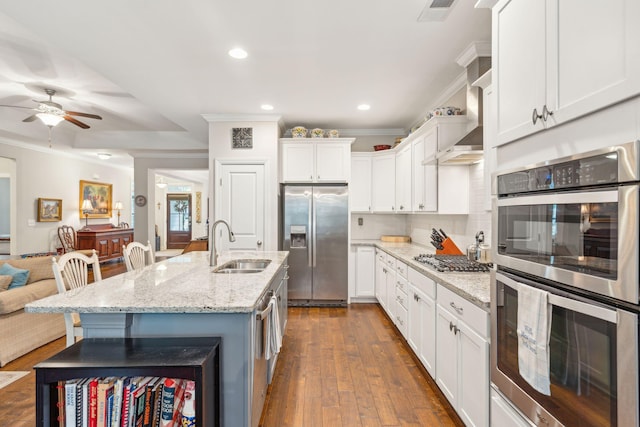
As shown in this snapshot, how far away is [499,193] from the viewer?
143 cm

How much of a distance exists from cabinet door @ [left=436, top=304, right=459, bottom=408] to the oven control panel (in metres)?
1.02

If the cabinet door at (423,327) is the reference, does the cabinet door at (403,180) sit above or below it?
above

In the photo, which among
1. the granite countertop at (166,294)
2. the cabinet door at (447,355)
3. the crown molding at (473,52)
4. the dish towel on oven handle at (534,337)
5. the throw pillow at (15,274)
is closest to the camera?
the dish towel on oven handle at (534,337)

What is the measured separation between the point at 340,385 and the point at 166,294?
5.03 ft

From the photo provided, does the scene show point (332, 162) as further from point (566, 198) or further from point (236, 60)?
point (566, 198)

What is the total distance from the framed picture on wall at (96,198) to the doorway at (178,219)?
2.87 metres

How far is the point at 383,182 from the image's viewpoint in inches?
188

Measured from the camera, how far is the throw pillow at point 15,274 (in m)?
3.28

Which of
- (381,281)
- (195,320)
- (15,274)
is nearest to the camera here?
(195,320)

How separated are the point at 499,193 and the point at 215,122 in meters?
3.85

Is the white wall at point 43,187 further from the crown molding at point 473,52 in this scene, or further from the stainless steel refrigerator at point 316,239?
the crown molding at point 473,52

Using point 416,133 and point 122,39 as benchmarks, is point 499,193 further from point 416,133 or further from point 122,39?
point 122,39

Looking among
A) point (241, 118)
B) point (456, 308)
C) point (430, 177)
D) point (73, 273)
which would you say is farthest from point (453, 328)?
point (241, 118)

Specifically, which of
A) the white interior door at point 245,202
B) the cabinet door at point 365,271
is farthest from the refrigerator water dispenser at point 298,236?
the cabinet door at point 365,271
